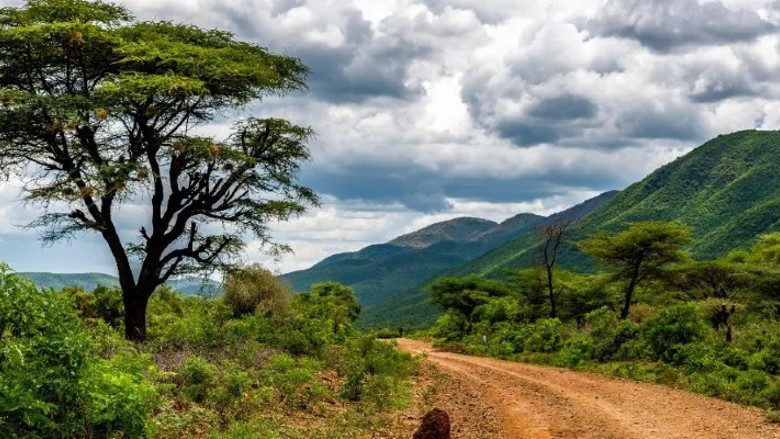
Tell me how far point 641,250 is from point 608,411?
23010 millimetres

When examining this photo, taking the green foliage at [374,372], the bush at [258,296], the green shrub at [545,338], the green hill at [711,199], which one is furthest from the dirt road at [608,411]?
the green hill at [711,199]

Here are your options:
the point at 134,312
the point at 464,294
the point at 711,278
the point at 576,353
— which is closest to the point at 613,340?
the point at 576,353

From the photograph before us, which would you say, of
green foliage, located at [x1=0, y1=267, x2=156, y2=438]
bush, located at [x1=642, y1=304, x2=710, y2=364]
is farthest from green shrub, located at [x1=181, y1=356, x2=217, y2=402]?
bush, located at [x1=642, y1=304, x2=710, y2=364]

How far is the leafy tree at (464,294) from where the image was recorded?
56281mm

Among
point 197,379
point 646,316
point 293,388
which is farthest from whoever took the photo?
point 646,316

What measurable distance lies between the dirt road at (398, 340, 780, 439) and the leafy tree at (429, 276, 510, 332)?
31483mm

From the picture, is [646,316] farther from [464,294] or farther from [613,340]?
[464,294]

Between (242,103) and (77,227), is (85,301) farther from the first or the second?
(242,103)

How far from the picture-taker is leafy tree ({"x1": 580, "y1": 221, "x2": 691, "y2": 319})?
37500 mm

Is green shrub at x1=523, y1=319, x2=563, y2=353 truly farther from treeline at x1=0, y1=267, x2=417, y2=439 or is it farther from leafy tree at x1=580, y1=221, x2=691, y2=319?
treeline at x1=0, y1=267, x2=417, y2=439

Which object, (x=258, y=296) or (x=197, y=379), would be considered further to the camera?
(x=258, y=296)

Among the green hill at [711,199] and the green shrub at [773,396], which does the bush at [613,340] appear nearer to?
the green shrub at [773,396]

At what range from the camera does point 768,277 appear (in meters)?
39.7

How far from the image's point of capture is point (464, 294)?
184 feet
